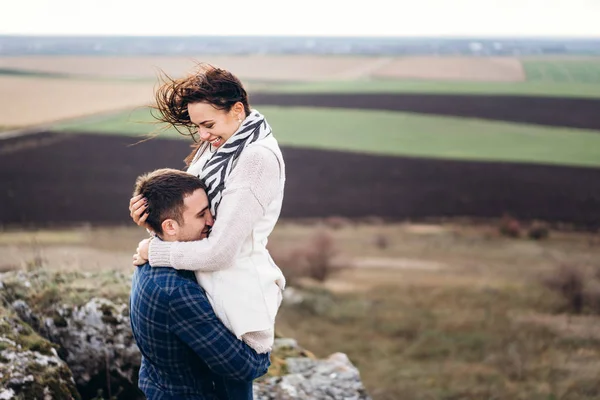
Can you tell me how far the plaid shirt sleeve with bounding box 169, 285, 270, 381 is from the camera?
8.36 feet

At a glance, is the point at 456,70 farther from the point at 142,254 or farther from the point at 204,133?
the point at 142,254

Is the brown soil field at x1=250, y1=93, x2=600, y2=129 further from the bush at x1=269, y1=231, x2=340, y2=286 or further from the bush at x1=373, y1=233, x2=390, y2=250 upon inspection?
the bush at x1=269, y1=231, x2=340, y2=286

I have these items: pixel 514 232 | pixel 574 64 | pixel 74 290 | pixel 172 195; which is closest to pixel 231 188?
pixel 172 195

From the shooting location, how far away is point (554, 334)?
529 inches

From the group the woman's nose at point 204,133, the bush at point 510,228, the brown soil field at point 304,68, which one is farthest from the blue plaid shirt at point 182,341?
the brown soil field at point 304,68

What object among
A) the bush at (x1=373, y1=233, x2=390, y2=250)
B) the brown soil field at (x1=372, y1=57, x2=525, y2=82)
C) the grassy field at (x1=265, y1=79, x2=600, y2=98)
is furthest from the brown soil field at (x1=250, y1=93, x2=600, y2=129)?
the bush at (x1=373, y1=233, x2=390, y2=250)

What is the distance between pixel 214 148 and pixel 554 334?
12592 mm

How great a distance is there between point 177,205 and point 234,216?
0.27 m

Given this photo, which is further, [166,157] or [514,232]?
[166,157]

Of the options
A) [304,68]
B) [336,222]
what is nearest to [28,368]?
[336,222]

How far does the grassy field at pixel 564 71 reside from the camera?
67.4 m

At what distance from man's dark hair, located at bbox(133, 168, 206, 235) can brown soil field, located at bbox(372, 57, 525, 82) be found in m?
71.8

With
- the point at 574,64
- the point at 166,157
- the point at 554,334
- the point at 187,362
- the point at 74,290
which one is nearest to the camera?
the point at 187,362

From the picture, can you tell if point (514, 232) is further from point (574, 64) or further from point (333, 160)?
point (574, 64)
